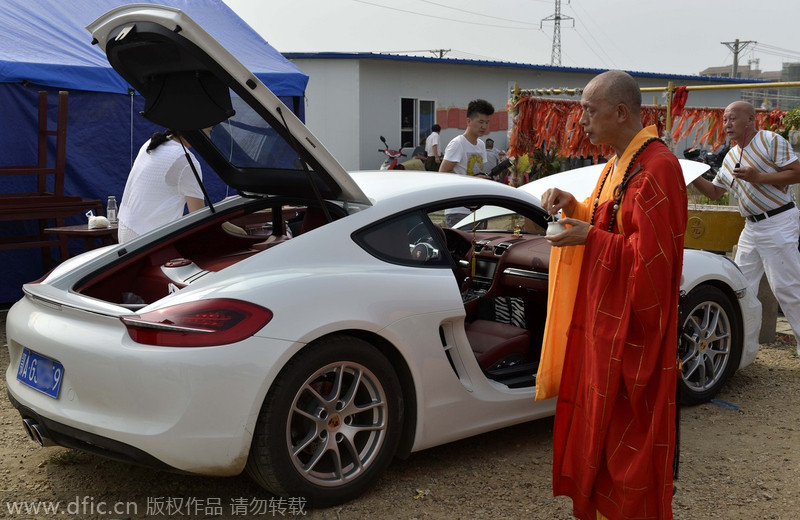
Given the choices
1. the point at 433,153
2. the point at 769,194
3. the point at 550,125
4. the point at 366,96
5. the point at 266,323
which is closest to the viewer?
the point at 266,323

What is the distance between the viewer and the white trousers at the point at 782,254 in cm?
611

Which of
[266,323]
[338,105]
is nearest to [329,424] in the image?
[266,323]

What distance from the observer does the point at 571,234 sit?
292 centimetres

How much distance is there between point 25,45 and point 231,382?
6674mm

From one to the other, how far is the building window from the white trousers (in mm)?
15257

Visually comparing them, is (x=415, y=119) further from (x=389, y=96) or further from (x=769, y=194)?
(x=769, y=194)

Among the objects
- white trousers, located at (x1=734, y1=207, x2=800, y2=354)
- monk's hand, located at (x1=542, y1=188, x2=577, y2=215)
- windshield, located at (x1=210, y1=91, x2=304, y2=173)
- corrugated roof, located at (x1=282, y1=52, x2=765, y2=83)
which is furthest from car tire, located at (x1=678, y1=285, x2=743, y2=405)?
corrugated roof, located at (x1=282, y1=52, x2=765, y2=83)

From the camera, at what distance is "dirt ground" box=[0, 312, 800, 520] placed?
3.63 meters

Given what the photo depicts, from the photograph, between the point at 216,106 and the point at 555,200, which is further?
the point at 216,106

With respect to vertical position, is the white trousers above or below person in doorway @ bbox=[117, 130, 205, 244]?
below

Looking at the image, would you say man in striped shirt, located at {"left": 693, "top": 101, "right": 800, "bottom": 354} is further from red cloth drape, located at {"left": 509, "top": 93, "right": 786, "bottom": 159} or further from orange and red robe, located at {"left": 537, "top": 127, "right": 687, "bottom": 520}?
red cloth drape, located at {"left": 509, "top": 93, "right": 786, "bottom": 159}

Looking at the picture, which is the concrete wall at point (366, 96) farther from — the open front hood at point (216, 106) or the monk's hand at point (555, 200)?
the monk's hand at point (555, 200)

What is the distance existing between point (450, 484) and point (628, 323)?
1.45m

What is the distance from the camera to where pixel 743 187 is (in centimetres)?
614
